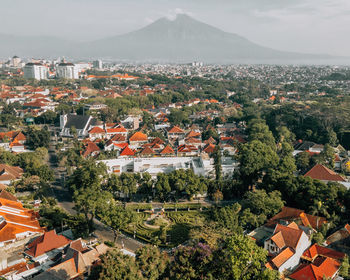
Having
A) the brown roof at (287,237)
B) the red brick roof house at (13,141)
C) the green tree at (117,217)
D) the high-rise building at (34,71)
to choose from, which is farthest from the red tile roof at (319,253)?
the high-rise building at (34,71)

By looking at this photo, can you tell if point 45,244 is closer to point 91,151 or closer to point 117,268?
point 117,268

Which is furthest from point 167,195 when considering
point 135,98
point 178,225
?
point 135,98

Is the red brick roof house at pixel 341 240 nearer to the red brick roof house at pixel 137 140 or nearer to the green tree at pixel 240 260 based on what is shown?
the green tree at pixel 240 260

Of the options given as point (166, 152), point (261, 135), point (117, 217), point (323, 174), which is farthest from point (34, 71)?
point (323, 174)

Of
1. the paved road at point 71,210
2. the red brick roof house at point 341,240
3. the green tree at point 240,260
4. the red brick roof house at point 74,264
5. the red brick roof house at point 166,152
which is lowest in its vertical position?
the paved road at point 71,210

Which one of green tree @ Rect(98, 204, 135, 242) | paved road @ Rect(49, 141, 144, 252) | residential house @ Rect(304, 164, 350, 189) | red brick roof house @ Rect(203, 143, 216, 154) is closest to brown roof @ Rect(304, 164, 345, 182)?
residential house @ Rect(304, 164, 350, 189)

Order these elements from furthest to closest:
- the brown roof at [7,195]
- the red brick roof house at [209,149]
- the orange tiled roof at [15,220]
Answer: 1. the red brick roof house at [209,149]
2. the brown roof at [7,195]
3. the orange tiled roof at [15,220]
